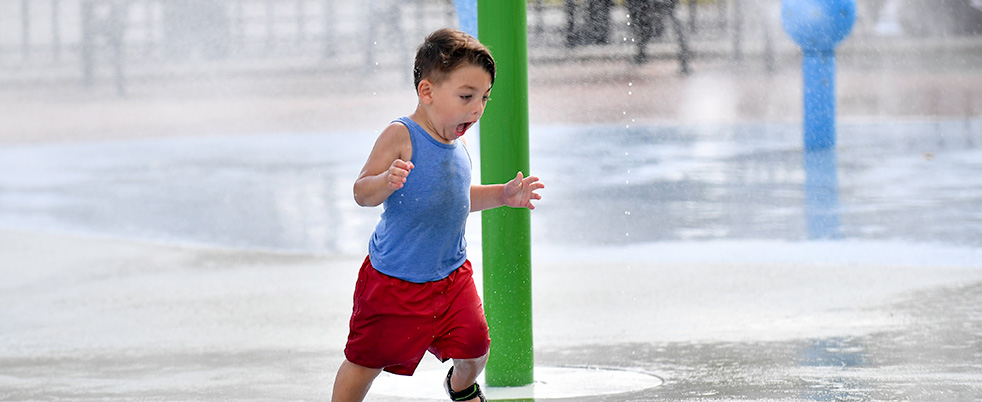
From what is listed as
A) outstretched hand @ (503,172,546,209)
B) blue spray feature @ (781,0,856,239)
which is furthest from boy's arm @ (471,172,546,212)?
blue spray feature @ (781,0,856,239)

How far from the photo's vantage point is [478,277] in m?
5.46

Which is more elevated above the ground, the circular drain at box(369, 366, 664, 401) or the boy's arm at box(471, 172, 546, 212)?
the boy's arm at box(471, 172, 546, 212)

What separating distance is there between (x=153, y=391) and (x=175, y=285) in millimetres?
1606

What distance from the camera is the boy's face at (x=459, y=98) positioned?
2.71m

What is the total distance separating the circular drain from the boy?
55cm

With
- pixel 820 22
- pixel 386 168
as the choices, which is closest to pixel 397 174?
pixel 386 168

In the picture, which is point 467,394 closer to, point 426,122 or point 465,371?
point 465,371

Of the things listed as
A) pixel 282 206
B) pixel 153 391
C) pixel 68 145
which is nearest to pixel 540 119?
pixel 68 145

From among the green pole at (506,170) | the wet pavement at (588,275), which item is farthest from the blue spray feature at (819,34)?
the green pole at (506,170)

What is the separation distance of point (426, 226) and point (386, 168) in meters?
0.15

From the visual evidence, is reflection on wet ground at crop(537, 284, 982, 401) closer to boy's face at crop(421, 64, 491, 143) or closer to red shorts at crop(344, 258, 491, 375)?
red shorts at crop(344, 258, 491, 375)

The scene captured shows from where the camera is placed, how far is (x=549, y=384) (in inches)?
136

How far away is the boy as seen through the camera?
2.72 meters

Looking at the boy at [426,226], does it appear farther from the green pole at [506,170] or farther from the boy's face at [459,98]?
the green pole at [506,170]
